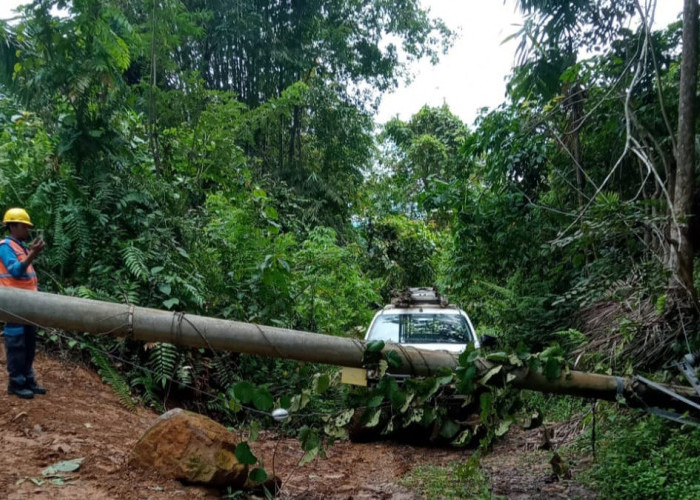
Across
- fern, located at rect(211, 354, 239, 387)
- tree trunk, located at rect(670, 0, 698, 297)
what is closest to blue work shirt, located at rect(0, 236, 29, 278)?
fern, located at rect(211, 354, 239, 387)

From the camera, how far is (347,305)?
9.79 m

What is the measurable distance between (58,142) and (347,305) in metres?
5.37

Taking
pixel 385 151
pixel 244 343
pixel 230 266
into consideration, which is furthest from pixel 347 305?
pixel 385 151

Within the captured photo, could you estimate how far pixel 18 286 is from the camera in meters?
4.55

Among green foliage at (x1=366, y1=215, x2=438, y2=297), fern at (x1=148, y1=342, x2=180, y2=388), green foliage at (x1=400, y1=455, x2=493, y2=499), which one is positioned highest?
green foliage at (x1=366, y1=215, x2=438, y2=297)

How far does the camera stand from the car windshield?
731 cm

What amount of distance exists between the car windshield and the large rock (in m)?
3.68

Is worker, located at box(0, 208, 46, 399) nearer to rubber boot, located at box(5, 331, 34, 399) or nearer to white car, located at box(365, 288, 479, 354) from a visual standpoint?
rubber boot, located at box(5, 331, 34, 399)

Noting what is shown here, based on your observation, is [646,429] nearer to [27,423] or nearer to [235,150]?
[27,423]

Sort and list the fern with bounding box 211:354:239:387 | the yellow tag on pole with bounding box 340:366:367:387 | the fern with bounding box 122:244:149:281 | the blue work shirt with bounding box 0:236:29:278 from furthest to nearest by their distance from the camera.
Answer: the fern with bounding box 211:354:239:387 → the fern with bounding box 122:244:149:281 → the blue work shirt with bounding box 0:236:29:278 → the yellow tag on pole with bounding box 340:366:367:387

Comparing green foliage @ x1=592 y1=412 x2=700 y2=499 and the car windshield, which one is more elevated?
the car windshield

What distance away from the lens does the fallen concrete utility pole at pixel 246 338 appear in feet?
10.5

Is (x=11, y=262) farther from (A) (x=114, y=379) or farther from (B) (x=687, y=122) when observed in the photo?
(B) (x=687, y=122)

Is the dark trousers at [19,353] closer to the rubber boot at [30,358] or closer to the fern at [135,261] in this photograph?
the rubber boot at [30,358]
